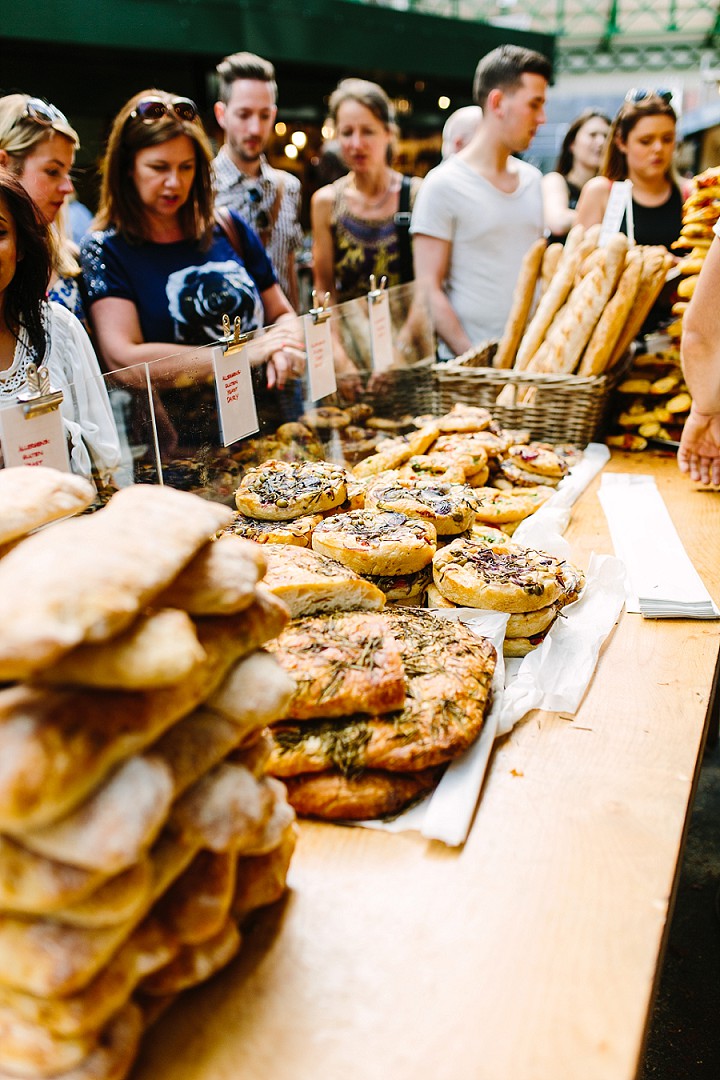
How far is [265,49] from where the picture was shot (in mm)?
7730

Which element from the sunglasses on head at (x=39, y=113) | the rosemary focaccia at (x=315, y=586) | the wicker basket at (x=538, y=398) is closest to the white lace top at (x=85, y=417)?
the rosemary focaccia at (x=315, y=586)

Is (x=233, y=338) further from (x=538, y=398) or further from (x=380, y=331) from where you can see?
(x=538, y=398)

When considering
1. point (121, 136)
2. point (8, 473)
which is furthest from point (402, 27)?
point (8, 473)

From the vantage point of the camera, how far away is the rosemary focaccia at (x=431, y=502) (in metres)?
1.94

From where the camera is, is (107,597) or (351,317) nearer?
(107,597)

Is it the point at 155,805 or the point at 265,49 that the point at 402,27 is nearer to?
the point at 265,49

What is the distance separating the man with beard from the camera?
411 centimetres

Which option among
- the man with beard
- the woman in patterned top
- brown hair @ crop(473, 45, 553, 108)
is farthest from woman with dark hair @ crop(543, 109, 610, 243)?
the man with beard

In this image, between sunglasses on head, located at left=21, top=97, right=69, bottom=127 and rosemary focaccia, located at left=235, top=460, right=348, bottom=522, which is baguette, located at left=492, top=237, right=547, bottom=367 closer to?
rosemary focaccia, located at left=235, top=460, right=348, bottom=522

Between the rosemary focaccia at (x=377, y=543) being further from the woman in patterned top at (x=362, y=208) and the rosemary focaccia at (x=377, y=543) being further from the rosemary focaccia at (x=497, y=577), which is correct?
the woman in patterned top at (x=362, y=208)

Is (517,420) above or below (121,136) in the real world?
below

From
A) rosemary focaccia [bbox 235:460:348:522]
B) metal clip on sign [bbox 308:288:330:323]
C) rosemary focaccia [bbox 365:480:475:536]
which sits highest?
metal clip on sign [bbox 308:288:330:323]

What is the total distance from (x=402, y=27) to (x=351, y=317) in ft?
28.5

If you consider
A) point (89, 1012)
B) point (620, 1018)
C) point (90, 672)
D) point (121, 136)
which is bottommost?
point (620, 1018)
